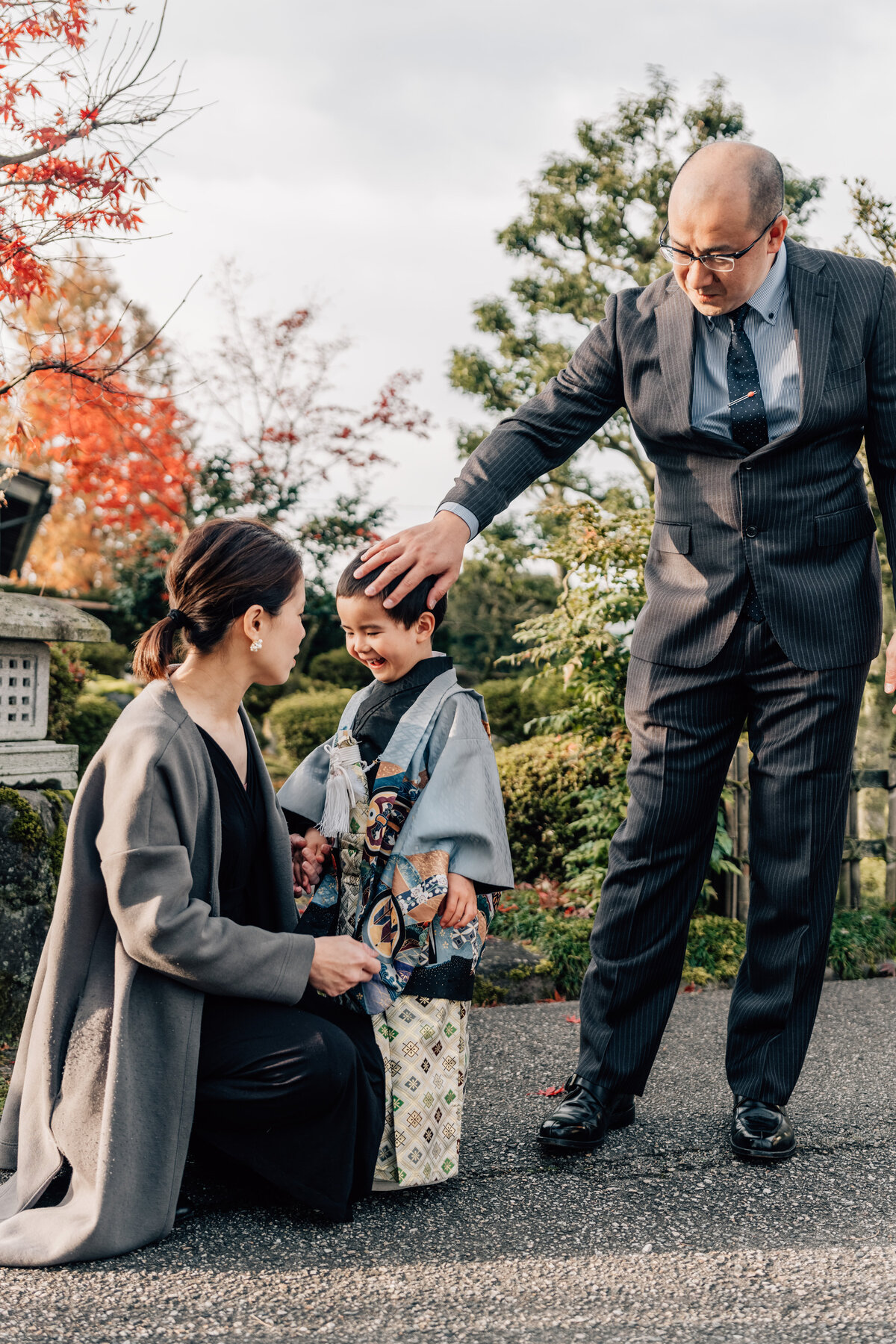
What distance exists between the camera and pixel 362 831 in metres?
2.17

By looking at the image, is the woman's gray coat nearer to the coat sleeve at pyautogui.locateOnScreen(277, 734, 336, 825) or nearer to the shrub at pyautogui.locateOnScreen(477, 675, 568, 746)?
the coat sleeve at pyautogui.locateOnScreen(277, 734, 336, 825)

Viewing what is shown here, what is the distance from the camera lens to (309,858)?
228 centimetres

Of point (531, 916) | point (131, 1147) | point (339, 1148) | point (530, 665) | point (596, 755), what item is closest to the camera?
point (131, 1147)

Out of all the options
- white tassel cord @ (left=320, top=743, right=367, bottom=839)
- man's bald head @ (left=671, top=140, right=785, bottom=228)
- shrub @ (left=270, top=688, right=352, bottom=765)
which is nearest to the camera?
man's bald head @ (left=671, top=140, right=785, bottom=228)

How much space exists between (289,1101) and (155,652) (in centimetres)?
84

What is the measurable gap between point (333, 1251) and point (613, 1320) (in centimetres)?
49

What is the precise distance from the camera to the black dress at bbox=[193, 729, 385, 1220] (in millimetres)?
1891

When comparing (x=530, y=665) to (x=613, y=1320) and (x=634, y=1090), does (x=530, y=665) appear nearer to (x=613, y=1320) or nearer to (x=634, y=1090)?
(x=634, y=1090)

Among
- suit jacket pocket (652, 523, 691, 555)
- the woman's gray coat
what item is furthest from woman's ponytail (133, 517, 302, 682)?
suit jacket pocket (652, 523, 691, 555)

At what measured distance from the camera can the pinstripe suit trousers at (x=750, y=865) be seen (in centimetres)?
225

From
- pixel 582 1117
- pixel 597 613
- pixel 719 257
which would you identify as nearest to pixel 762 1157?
pixel 582 1117

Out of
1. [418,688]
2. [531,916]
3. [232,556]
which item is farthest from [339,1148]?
[531,916]

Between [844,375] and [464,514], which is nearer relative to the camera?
[844,375]

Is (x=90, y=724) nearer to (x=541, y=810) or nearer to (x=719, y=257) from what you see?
(x=541, y=810)
